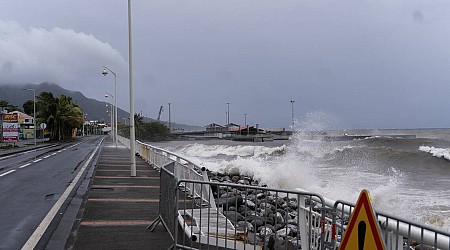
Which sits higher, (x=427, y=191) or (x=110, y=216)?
(x=110, y=216)

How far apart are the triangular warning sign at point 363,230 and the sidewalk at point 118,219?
3.61 m

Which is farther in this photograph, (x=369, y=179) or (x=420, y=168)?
(x=420, y=168)

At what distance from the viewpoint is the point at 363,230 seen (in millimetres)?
3293

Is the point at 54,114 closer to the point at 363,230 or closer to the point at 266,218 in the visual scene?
the point at 266,218

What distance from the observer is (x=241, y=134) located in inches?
6019

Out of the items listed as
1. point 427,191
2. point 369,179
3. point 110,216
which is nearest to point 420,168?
point 369,179

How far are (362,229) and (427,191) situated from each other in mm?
19527

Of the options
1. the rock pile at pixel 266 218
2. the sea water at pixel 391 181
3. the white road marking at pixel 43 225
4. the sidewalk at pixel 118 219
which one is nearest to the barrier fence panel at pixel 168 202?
the sidewalk at pixel 118 219

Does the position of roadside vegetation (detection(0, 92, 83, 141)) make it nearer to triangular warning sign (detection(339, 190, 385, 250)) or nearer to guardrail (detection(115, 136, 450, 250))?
guardrail (detection(115, 136, 450, 250))

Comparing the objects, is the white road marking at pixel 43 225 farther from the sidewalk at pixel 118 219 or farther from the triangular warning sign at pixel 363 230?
the triangular warning sign at pixel 363 230

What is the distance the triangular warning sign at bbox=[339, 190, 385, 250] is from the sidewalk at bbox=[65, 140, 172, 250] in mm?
3612

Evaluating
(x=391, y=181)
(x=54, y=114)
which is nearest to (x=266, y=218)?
(x=391, y=181)

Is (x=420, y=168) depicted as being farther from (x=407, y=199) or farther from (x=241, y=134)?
(x=241, y=134)

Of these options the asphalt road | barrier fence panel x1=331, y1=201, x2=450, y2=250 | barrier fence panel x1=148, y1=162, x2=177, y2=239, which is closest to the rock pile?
barrier fence panel x1=148, y1=162, x2=177, y2=239
